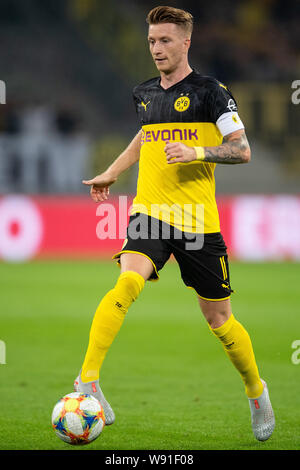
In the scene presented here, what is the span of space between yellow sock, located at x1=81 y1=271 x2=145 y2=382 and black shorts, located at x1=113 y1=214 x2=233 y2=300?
237 millimetres

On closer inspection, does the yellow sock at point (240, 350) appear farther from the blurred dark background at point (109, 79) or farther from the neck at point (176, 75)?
the blurred dark background at point (109, 79)

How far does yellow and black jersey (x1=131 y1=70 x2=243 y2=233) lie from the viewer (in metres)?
4.36

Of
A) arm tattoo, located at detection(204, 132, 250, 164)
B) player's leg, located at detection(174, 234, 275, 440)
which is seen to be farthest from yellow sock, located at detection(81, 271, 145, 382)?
arm tattoo, located at detection(204, 132, 250, 164)

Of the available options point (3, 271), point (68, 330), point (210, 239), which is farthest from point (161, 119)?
point (3, 271)

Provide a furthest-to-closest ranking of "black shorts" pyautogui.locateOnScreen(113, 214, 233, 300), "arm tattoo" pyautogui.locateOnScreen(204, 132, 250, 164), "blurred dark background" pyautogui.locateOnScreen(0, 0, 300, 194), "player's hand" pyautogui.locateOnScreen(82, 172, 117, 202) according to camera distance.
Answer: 1. "blurred dark background" pyautogui.locateOnScreen(0, 0, 300, 194)
2. "player's hand" pyautogui.locateOnScreen(82, 172, 117, 202)
3. "black shorts" pyautogui.locateOnScreen(113, 214, 233, 300)
4. "arm tattoo" pyautogui.locateOnScreen(204, 132, 250, 164)

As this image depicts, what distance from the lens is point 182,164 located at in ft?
14.4

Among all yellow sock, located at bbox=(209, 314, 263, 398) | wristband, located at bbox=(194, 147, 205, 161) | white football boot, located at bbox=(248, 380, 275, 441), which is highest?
wristband, located at bbox=(194, 147, 205, 161)

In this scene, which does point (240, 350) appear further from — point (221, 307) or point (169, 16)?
point (169, 16)

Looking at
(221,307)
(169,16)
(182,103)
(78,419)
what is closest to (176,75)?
(182,103)

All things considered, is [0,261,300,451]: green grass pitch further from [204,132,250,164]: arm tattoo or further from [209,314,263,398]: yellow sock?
[204,132,250,164]: arm tattoo

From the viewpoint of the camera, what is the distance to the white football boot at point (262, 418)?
4.32 m

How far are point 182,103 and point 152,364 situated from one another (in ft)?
9.75

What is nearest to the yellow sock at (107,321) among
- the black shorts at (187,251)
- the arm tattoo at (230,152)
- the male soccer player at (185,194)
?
the male soccer player at (185,194)

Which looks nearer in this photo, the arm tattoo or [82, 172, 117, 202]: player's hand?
the arm tattoo
